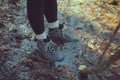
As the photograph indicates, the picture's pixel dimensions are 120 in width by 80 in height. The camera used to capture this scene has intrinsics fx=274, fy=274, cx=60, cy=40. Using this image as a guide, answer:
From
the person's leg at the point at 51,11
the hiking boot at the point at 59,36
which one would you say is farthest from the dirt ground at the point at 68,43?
the person's leg at the point at 51,11

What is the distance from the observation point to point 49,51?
116 inches

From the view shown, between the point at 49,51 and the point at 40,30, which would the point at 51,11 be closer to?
the point at 40,30

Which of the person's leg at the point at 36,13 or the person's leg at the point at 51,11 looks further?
the person's leg at the point at 51,11

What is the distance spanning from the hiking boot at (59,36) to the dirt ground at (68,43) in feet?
0.18

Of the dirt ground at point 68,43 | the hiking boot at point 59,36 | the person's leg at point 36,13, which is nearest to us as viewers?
the person's leg at point 36,13

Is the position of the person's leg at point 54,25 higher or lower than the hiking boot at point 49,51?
higher

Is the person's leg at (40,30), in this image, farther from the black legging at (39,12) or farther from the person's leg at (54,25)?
the person's leg at (54,25)

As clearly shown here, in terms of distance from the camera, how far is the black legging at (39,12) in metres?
2.64

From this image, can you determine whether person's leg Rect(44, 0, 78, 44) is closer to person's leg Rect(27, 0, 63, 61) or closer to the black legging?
the black legging

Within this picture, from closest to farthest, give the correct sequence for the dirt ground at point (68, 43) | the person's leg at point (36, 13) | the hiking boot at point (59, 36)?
1. the person's leg at point (36, 13)
2. the dirt ground at point (68, 43)
3. the hiking boot at point (59, 36)

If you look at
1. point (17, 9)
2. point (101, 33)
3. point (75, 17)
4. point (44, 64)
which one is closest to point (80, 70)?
point (44, 64)

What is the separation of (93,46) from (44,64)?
2.26 ft

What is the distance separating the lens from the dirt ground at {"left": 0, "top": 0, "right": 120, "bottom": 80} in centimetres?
284

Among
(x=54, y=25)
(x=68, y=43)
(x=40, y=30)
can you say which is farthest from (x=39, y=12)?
(x=68, y=43)
